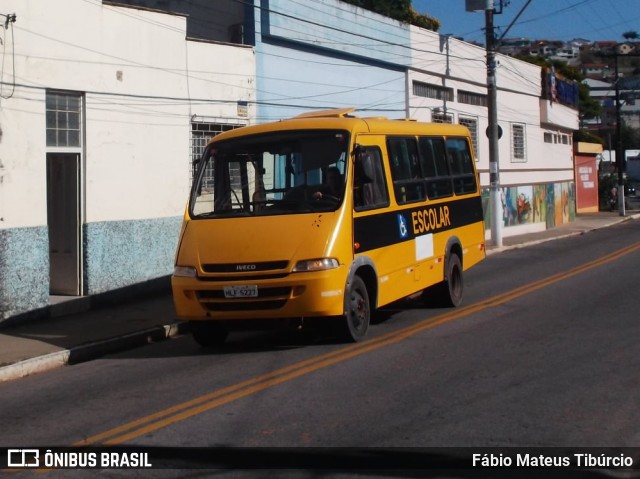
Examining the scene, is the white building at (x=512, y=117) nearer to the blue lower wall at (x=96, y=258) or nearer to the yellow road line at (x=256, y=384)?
the blue lower wall at (x=96, y=258)

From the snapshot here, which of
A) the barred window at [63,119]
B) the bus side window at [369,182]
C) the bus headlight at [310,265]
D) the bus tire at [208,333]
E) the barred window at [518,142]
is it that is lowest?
the bus tire at [208,333]

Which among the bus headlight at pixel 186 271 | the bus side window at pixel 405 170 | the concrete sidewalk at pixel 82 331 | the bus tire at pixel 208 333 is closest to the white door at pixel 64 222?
the concrete sidewalk at pixel 82 331

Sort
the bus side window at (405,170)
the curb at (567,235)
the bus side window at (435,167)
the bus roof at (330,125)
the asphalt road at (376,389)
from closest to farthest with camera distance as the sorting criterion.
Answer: the asphalt road at (376,389) < the bus roof at (330,125) < the bus side window at (405,170) < the bus side window at (435,167) < the curb at (567,235)

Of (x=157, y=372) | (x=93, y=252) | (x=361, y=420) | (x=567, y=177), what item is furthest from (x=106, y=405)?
(x=567, y=177)

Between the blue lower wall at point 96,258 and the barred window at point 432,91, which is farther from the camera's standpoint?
the barred window at point 432,91

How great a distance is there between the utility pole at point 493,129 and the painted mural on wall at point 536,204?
447cm

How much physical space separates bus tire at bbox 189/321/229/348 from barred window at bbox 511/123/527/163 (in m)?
26.9

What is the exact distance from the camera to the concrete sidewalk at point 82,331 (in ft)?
36.0

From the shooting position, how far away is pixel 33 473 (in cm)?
633

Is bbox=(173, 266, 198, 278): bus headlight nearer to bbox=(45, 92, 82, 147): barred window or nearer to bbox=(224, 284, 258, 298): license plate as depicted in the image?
bbox=(224, 284, 258, 298): license plate

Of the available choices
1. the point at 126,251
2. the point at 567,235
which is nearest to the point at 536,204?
the point at 567,235

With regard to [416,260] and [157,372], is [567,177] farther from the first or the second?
[157,372]

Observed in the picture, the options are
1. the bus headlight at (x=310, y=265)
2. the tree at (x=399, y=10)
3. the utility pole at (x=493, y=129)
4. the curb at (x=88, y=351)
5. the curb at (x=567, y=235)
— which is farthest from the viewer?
the tree at (x=399, y=10)

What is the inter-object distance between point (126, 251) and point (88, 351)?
14.8 ft
